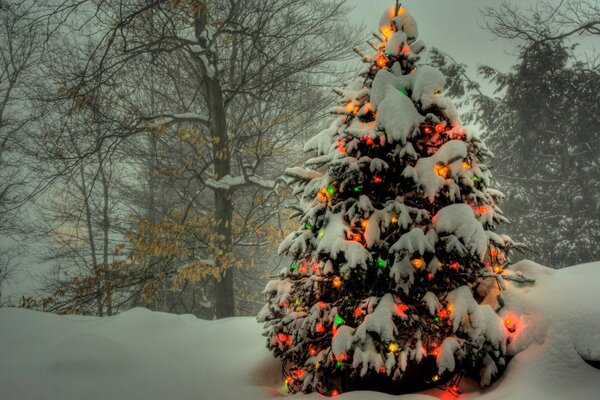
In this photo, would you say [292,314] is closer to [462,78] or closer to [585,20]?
[585,20]

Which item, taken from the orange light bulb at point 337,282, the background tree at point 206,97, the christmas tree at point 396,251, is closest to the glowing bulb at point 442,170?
the christmas tree at point 396,251

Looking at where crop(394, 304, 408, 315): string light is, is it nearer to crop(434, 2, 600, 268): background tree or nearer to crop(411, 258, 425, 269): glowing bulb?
crop(411, 258, 425, 269): glowing bulb

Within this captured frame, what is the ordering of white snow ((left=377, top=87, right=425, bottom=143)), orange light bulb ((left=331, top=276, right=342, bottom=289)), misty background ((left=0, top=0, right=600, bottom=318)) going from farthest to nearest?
1. misty background ((left=0, top=0, right=600, bottom=318))
2. orange light bulb ((left=331, top=276, right=342, bottom=289))
3. white snow ((left=377, top=87, right=425, bottom=143))

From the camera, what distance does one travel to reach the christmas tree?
3088 millimetres

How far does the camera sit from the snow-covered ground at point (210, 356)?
9.41 ft

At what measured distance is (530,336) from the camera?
127 inches

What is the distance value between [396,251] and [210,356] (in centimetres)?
267

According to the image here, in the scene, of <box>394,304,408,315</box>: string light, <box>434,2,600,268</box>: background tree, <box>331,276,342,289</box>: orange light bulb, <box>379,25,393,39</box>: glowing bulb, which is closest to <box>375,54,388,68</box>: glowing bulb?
<box>379,25,393,39</box>: glowing bulb

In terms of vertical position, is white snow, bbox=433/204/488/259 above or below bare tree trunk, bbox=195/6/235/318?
below

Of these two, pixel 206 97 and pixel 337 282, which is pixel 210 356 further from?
pixel 206 97

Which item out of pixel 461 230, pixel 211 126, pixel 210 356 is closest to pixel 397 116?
pixel 461 230

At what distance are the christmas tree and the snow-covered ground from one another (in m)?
0.28

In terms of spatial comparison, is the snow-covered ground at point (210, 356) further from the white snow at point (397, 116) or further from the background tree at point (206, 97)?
the background tree at point (206, 97)

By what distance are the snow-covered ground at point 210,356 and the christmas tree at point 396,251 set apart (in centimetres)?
28
